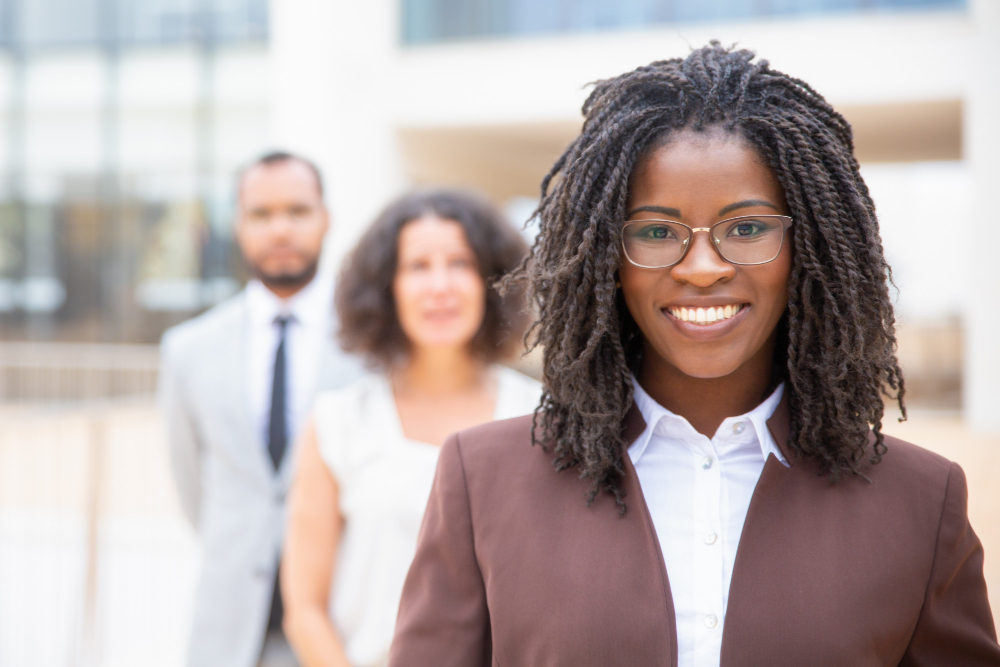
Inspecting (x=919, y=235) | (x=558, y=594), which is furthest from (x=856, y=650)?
(x=919, y=235)

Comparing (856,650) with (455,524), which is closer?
(856,650)

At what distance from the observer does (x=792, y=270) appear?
5.09 feet

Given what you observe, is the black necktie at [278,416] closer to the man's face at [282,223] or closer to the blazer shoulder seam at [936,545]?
the man's face at [282,223]

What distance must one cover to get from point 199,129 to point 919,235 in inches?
783

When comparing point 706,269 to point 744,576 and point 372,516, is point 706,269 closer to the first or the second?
point 744,576

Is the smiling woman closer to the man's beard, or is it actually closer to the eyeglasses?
the eyeglasses

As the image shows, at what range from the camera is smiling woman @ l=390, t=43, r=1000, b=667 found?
4.76ft

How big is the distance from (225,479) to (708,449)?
2.11 metres

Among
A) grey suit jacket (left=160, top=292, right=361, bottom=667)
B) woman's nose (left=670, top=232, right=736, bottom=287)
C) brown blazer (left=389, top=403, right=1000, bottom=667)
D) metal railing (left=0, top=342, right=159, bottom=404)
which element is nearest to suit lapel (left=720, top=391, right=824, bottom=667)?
brown blazer (left=389, top=403, right=1000, bottom=667)

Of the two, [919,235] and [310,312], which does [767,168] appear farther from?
[919,235]

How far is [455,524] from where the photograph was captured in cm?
161

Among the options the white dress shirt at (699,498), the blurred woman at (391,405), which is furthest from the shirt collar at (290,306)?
the white dress shirt at (699,498)

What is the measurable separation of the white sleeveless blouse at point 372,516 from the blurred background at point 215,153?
266 cm

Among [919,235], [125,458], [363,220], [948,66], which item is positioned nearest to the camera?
[125,458]
